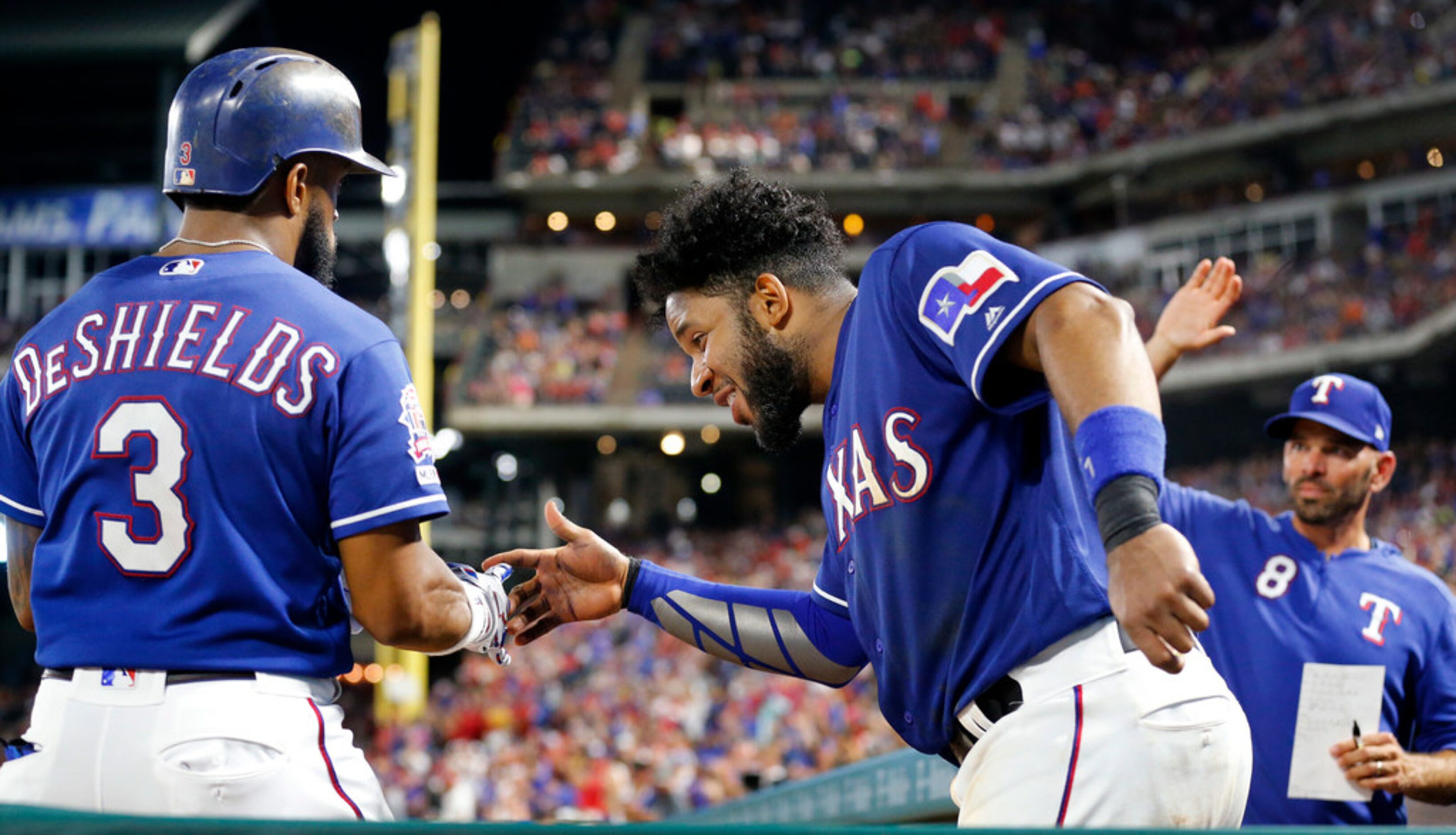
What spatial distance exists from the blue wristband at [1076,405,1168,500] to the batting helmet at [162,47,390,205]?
4.86 ft

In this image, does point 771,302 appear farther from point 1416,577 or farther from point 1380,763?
point 1416,577

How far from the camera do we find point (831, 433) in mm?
2654

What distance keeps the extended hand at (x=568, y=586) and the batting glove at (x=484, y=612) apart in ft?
1.34

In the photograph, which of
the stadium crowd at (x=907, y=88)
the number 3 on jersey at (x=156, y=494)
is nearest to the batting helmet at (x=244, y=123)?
the number 3 on jersey at (x=156, y=494)

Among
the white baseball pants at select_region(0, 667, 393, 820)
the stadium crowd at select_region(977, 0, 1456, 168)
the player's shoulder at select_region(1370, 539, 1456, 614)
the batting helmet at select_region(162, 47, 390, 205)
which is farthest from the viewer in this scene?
the stadium crowd at select_region(977, 0, 1456, 168)

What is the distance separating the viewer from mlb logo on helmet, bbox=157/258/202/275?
234cm

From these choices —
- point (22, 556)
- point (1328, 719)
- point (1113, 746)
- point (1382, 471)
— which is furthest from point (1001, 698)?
point (1382, 471)

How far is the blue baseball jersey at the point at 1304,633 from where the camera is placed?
12.4ft

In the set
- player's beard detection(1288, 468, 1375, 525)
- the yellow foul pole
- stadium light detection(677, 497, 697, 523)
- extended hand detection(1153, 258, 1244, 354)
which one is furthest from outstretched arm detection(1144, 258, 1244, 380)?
stadium light detection(677, 497, 697, 523)

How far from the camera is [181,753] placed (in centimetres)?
209

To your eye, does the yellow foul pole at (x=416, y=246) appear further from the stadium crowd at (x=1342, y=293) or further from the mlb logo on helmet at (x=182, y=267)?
the mlb logo on helmet at (x=182, y=267)

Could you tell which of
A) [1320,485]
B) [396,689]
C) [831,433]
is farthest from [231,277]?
[396,689]

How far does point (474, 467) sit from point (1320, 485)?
27.9 m

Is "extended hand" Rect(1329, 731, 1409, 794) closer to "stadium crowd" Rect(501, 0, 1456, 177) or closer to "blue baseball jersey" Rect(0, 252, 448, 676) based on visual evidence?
"blue baseball jersey" Rect(0, 252, 448, 676)
